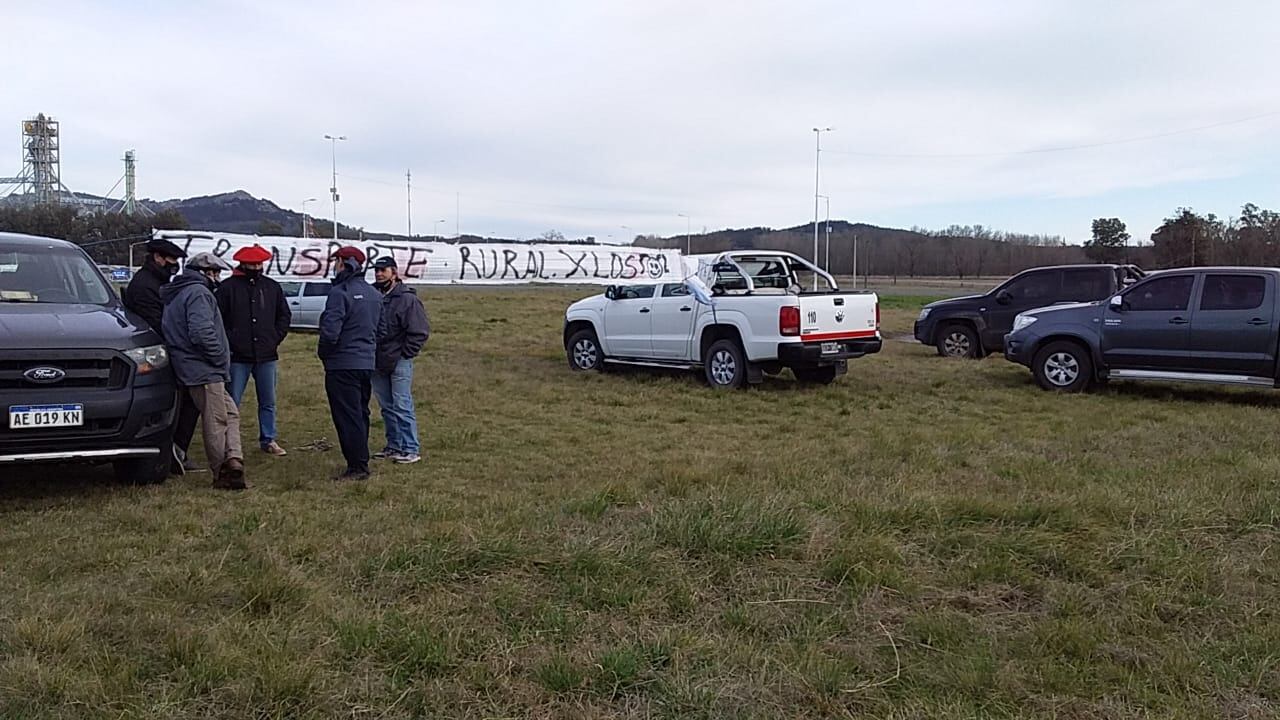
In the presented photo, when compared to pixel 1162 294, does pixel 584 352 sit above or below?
below

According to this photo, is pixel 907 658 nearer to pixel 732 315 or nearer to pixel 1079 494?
pixel 1079 494

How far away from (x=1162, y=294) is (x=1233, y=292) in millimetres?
748

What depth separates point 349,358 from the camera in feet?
23.6

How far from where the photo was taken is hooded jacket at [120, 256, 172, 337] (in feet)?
24.4

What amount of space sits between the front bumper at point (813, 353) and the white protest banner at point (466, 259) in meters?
9.04

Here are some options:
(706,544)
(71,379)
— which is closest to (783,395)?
(706,544)

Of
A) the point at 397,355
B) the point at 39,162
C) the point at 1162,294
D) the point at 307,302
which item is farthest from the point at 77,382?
the point at 39,162

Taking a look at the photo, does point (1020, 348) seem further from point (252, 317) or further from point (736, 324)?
point (252, 317)

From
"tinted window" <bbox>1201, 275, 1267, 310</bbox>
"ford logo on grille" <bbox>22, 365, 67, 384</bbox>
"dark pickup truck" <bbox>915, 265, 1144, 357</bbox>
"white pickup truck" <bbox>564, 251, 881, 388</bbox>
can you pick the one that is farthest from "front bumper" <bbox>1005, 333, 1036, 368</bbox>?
"ford logo on grille" <bbox>22, 365, 67, 384</bbox>

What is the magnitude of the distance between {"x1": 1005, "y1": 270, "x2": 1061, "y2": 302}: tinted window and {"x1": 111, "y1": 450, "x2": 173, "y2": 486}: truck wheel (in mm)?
13903

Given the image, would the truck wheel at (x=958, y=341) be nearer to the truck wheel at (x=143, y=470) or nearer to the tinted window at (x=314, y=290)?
the truck wheel at (x=143, y=470)

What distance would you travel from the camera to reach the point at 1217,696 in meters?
3.45

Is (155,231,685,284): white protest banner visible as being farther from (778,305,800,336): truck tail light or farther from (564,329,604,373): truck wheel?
(778,305,800,336): truck tail light

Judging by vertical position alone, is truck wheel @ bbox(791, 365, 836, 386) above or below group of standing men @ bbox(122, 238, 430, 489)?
below
